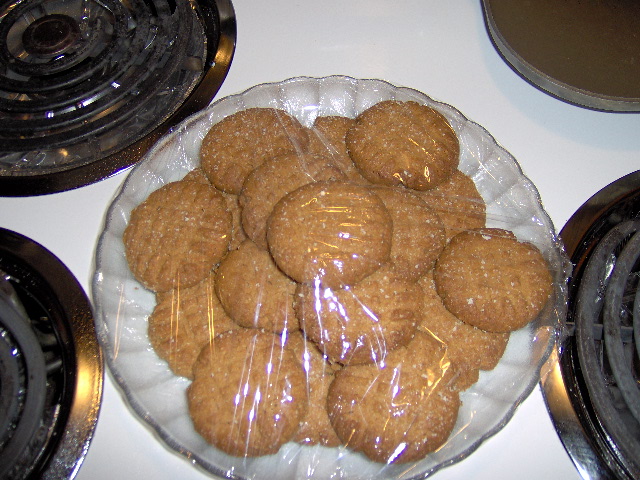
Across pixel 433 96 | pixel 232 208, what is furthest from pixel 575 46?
pixel 232 208

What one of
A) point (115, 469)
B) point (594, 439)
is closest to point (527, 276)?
point (594, 439)

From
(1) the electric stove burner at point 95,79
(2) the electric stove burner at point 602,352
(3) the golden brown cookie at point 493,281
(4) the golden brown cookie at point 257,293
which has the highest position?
(1) the electric stove burner at point 95,79

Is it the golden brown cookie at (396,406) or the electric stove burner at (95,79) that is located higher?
the electric stove burner at (95,79)

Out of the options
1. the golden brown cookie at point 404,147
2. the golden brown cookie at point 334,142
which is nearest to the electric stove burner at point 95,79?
the golden brown cookie at point 334,142

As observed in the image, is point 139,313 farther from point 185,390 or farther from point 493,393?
point 493,393

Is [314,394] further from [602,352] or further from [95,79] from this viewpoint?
[95,79]

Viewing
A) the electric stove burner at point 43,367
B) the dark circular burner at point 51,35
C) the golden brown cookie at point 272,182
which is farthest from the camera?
the dark circular burner at point 51,35

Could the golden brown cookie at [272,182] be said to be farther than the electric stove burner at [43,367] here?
Yes

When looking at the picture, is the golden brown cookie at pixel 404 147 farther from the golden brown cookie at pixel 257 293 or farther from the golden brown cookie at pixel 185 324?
the golden brown cookie at pixel 185 324
